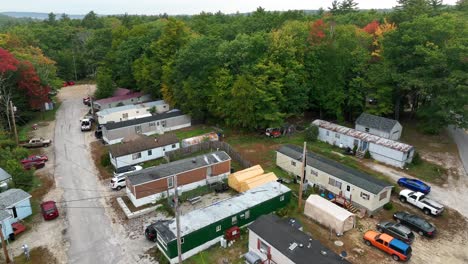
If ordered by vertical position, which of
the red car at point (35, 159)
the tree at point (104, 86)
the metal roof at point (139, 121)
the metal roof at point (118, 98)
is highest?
the tree at point (104, 86)

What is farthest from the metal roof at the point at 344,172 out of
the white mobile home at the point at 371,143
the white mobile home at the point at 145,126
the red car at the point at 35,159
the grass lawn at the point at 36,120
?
the grass lawn at the point at 36,120

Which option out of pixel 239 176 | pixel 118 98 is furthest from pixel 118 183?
pixel 118 98

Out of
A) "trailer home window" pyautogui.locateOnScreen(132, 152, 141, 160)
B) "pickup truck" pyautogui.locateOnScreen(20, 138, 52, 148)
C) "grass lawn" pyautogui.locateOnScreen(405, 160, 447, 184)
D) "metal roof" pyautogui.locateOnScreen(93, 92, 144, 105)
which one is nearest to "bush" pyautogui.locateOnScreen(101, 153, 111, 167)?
"trailer home window" pyautogui.locateOnScreen(132, 152, 141, 160)

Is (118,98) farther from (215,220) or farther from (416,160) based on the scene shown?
(416,160)

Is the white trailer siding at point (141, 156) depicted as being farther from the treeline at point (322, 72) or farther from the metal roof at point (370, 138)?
the metal roof at point (370, 138)

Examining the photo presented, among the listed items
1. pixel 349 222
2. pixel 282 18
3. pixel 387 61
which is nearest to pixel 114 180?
pixel 349 222

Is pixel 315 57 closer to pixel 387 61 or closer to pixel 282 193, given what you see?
pixel 387 61
